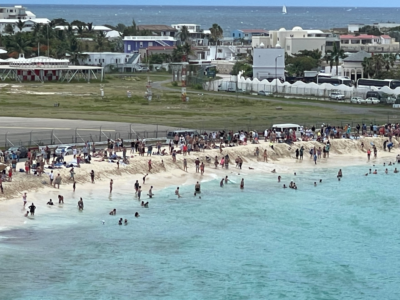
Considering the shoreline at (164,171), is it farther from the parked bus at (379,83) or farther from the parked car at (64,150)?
the parked bus at (379,83)

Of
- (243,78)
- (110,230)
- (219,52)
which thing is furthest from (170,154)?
(219,52)

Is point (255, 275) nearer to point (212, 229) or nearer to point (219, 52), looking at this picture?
point (212, 229)

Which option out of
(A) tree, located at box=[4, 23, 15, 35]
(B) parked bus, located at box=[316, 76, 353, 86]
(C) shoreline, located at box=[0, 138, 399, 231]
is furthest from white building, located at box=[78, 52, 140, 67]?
(C) shoreline, located at box=[0, 138, 399, 231]

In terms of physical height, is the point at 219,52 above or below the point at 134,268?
above

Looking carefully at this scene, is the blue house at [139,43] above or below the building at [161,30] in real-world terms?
below

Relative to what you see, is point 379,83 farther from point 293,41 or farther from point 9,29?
point 9,29

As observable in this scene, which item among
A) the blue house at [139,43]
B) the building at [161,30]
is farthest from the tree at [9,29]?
the building at [161,30]

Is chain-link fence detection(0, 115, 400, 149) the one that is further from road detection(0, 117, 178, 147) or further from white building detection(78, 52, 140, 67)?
white building detection(78, 52, 140, 67)
